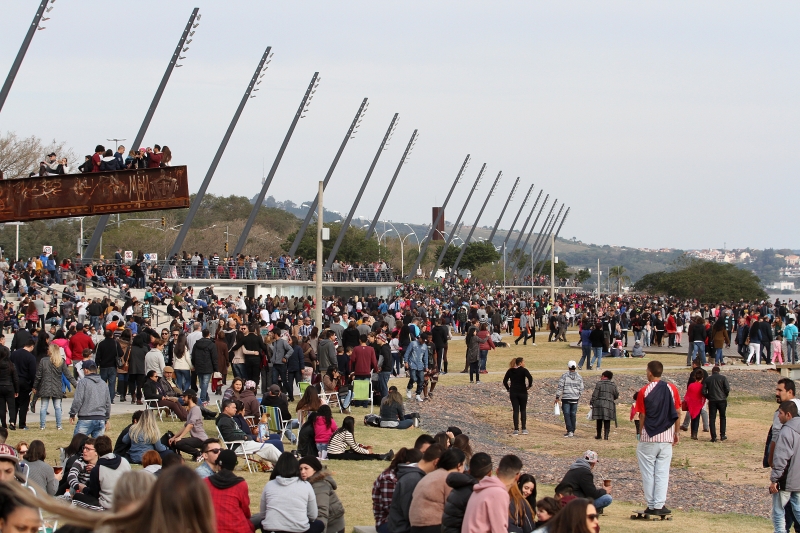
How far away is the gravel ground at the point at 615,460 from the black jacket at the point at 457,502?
274 inches

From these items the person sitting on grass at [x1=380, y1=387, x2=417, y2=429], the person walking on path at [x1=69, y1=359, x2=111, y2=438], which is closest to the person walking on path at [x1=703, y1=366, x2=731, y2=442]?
the person sitting on grass at [x1=380, y1=387, x2=417, y2=429]

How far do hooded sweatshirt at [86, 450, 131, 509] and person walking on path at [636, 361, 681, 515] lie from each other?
585 cm

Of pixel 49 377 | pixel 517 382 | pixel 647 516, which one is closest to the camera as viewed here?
pixel 647 516

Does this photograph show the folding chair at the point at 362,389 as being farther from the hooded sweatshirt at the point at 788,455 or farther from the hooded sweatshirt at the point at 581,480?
the hooded sweatshirt at the point at 788,455

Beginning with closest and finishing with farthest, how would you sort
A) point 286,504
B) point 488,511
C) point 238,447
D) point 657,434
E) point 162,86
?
point 488,511
point 286,504
point 657,434
point 238,447
point 162,86

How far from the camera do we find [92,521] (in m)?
3.40

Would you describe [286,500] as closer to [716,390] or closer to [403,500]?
[403,500]

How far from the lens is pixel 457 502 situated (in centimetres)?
787

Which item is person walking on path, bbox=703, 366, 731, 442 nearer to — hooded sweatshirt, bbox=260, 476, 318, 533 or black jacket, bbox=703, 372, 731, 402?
black jacket, bbox=703, 372, 731, 402

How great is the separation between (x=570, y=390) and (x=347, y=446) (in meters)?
6.20

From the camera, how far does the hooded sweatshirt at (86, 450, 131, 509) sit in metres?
9.62

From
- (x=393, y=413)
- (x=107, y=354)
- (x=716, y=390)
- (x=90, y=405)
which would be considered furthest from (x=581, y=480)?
(x=107, y=354)

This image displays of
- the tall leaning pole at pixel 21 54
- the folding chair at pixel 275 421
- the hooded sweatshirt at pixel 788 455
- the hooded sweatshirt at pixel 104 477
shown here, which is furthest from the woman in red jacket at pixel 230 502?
the tall leaning pole at pixel 21 54

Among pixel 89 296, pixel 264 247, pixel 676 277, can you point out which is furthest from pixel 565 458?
pixel 676 277
